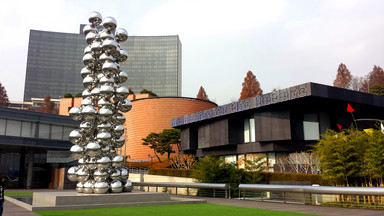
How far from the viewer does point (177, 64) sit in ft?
504

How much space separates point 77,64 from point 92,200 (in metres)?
166

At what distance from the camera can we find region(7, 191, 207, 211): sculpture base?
39.9 ft

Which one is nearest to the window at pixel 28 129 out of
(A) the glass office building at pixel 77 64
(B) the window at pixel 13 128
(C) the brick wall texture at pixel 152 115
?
(B) the window at pixel 13 128

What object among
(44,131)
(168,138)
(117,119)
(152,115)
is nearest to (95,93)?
(117,119)

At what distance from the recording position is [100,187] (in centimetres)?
1405

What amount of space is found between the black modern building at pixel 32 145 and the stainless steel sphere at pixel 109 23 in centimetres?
2772

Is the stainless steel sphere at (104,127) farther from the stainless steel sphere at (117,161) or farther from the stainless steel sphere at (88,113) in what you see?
the stainless steel sphere at (117,161)

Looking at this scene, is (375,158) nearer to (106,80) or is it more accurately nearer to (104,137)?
(104,137)

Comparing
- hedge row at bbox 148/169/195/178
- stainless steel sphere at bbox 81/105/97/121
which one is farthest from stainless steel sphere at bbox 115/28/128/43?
hedge row at bbox 148/169/195/178

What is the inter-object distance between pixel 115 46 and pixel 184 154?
33.1 metres

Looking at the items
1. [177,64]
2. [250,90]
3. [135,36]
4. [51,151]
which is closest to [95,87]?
[51,151]

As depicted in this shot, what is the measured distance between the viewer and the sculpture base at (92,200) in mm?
12148

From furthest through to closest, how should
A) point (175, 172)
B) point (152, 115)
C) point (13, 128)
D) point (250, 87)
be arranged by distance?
1. point (250, 87)
2. point (152, 115)
3. point (13, 128)
4. point (175, 172)

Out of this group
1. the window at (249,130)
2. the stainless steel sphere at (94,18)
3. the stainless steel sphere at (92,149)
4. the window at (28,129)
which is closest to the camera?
the stainless steel sphere at (92,149)
